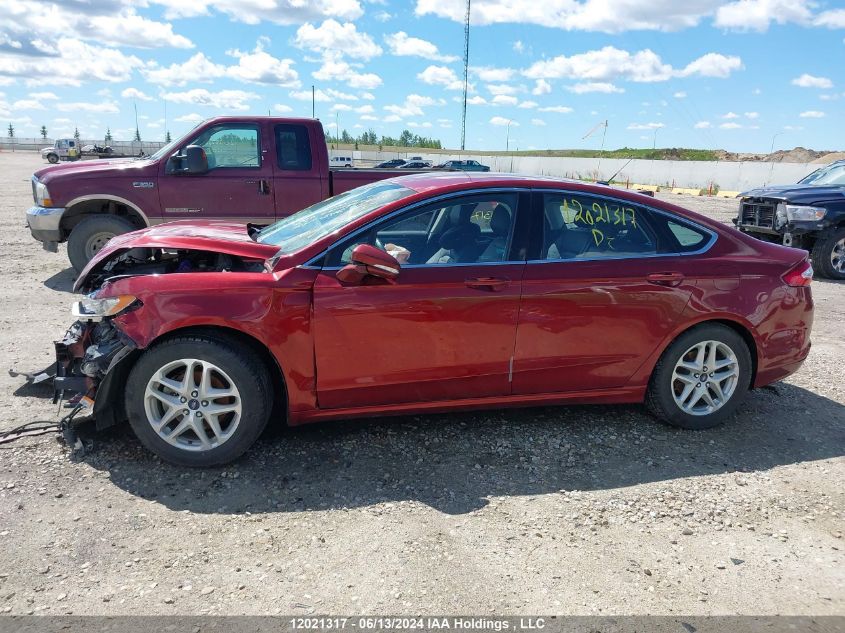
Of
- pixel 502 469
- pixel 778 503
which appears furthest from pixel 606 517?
pixel 778 503

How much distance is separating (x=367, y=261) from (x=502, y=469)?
1.47m

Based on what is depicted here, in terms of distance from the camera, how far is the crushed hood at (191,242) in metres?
3.85

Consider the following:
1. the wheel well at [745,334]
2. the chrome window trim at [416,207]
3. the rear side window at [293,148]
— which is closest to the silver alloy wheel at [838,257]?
the wheel well at [745,334]

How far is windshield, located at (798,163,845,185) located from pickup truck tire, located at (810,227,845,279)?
1.27 metres

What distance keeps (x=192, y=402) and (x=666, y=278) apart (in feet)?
9.87

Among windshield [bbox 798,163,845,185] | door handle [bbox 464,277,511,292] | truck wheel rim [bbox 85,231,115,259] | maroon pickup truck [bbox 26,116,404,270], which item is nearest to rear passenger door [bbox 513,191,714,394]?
door handle [bbox 464,277,511,292]

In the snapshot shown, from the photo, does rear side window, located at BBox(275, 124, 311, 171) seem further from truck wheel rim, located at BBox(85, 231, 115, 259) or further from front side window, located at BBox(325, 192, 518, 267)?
front side window, located at BBox(325, 192, 518, 267)

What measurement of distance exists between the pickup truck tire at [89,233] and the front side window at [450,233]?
560 cm

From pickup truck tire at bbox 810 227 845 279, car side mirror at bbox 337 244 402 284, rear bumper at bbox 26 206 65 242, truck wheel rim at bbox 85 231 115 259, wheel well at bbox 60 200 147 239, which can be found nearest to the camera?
car side mirror at bbox 337 244 402 284

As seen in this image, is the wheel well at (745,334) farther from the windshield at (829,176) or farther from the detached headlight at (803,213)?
the windshield at (829,176)

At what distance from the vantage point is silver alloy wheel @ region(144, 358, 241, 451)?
11.6ft

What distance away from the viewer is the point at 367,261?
3.48 metres

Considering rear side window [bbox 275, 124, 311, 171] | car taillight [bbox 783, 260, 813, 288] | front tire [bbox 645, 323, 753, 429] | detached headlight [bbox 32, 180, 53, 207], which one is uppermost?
rear side window [bbox 275, 124, 311, 171]

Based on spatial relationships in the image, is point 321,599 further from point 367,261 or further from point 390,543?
point 367,261
